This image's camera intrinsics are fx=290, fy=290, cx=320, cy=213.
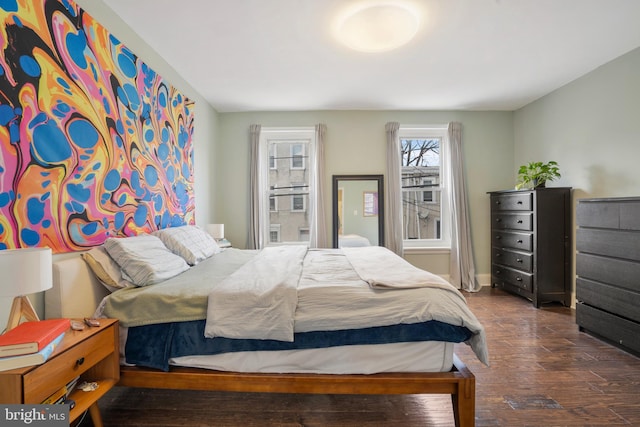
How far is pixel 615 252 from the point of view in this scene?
2.41 m

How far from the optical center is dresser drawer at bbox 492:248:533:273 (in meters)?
3.50

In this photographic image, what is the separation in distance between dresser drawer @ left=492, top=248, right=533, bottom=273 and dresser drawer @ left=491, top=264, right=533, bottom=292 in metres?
0.06

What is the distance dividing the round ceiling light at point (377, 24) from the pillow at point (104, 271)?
7.59 ft

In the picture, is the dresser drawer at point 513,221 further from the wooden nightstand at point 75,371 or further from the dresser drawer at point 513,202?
the wooden nightstand at point 75,371

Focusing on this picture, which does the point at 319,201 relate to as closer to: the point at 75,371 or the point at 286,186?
the point at 286,186

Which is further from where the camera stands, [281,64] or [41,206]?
[281,64]

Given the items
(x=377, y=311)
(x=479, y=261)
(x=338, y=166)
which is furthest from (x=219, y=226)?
(x=479, y=261)

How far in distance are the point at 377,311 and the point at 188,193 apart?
2.61 metres

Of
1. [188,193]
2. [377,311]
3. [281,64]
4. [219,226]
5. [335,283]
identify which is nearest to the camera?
[377,311]

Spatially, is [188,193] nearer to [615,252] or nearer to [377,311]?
[377,311]

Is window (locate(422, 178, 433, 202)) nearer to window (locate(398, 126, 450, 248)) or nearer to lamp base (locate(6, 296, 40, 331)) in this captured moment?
window (locate(398, 126, 450, 248))

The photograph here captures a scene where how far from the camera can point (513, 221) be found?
147 inches

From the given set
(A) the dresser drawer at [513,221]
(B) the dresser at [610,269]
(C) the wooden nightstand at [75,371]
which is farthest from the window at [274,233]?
(B) the dresser at [610,269]

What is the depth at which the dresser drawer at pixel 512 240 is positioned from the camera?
138 inches
